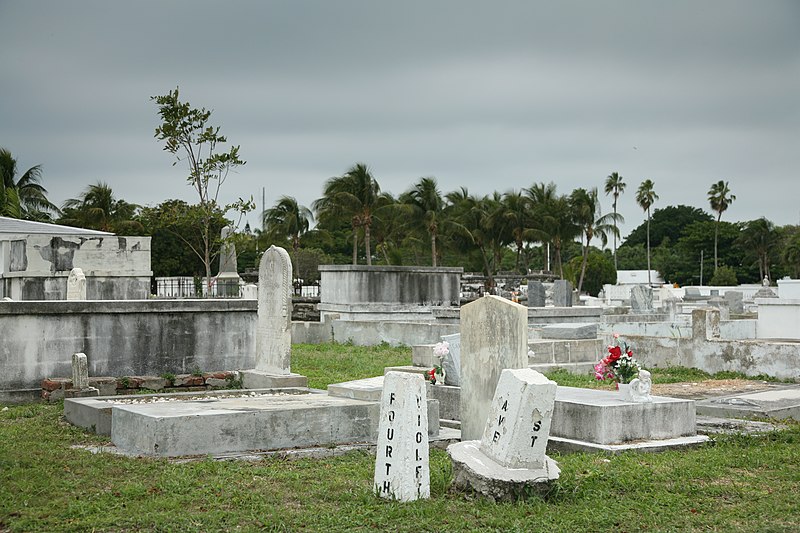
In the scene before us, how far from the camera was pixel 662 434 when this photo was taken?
32.8ft

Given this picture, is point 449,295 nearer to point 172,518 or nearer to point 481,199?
point 172,518

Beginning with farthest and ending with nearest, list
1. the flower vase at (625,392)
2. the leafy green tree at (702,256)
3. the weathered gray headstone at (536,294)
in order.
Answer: the leafy green tree at (702,256) < the weathered gray headstone at (536,294) < the flower vase at (625,392)

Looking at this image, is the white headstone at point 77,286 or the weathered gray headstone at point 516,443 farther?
the white headstone at point 77,286

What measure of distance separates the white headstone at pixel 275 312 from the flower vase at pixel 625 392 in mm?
5499

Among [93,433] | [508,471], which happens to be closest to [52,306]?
[93,433]

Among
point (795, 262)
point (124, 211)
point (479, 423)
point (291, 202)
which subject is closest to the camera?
point (479, 423)

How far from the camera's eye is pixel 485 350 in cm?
972

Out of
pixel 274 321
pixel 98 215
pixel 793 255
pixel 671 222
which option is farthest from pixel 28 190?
pixel 671 222

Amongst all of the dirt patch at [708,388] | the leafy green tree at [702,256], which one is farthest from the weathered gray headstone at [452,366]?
the leafy green tree at [702,256]

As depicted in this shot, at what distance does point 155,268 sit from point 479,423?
146ft

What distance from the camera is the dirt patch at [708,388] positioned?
13.9m

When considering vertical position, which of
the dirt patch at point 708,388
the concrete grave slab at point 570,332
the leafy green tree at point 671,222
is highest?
the leafy green tree at point 671,222

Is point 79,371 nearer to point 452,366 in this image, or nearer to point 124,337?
point 124,337

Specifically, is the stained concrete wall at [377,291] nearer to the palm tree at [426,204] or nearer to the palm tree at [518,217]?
the palm tree at [426,204]
